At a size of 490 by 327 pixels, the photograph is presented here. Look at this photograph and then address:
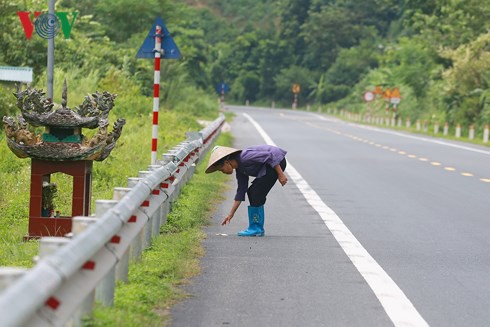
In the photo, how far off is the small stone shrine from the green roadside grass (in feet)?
3.37

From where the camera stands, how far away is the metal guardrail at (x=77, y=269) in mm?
4391

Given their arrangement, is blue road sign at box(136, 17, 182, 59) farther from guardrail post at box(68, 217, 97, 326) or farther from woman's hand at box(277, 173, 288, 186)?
guardrail post at box(68, 217, 97, 326)

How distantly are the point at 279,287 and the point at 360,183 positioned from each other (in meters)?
11.5

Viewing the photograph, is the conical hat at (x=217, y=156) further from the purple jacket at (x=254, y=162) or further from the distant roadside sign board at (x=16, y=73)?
the distant roadside sign board at (x=16, y=73)

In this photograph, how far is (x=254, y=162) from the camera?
40.7ft

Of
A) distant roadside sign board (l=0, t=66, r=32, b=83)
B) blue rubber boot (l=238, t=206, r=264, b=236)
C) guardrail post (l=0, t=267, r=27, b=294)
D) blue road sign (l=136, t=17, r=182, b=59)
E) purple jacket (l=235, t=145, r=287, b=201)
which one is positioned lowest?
blue rubber boot (l=238, t=206, r=264, b=236)

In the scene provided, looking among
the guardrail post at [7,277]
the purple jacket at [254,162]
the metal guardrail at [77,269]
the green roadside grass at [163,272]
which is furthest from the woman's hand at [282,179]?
the guardrail post at [7,277]

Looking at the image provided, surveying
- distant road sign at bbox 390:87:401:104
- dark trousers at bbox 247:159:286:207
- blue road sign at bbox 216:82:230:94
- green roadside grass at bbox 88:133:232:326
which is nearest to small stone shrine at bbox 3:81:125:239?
green roadside grass at bbox 88:133:232:326

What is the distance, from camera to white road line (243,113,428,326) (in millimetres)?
7770

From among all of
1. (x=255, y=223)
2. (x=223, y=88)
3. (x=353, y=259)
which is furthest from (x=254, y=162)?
(x=223, y=88)

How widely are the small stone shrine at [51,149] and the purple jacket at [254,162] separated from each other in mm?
1437

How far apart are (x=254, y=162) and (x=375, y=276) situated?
3.17m

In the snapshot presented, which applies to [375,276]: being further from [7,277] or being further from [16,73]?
[16,73]

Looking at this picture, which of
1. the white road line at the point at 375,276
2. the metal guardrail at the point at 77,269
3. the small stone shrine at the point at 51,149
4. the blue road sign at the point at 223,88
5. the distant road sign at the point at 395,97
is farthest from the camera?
the blue road sign at the point at 223,88
